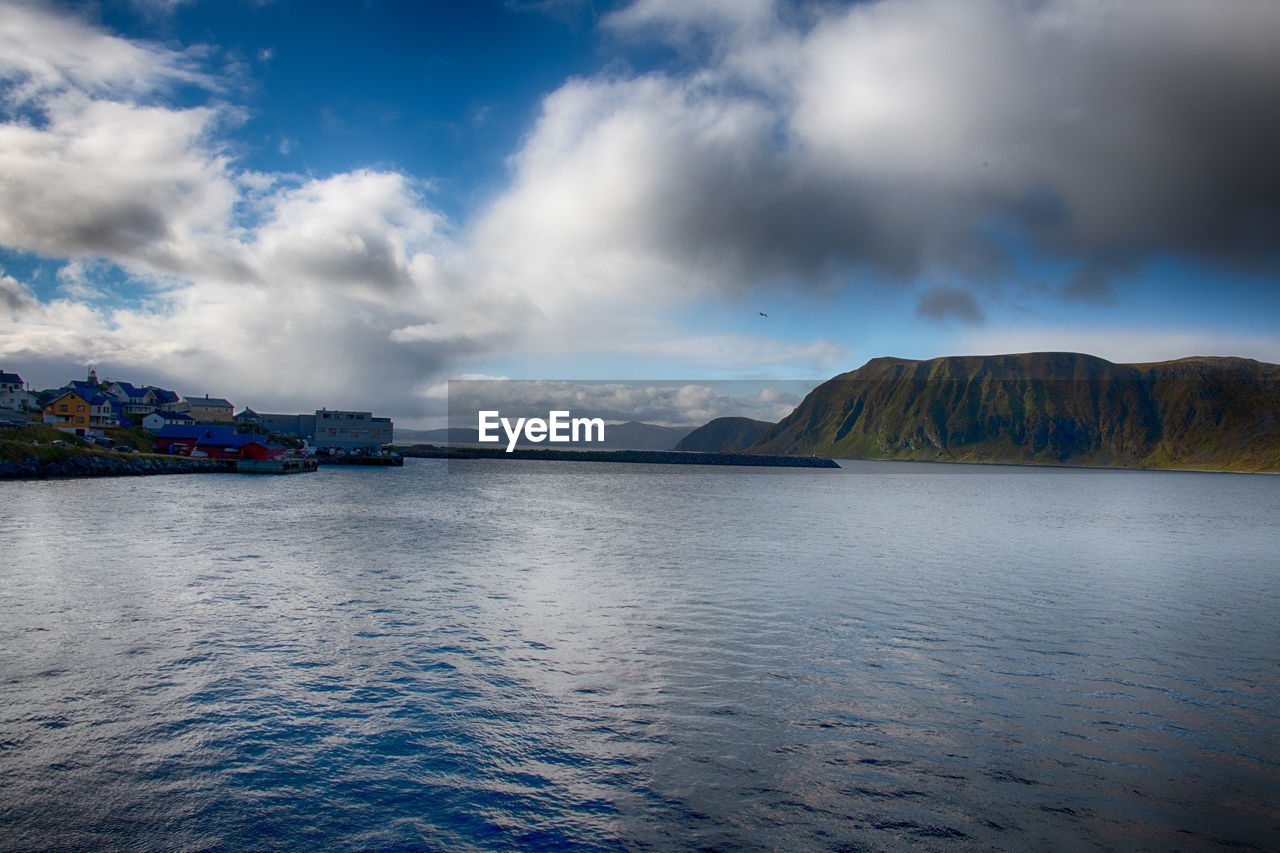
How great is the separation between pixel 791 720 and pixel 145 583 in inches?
1147

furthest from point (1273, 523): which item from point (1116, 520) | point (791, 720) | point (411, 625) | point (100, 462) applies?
point (100, 462)

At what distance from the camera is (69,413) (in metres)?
132

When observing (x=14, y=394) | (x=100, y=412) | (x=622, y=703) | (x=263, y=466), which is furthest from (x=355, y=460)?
(x=622, y=703)

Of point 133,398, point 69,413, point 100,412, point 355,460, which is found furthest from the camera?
point 355,460

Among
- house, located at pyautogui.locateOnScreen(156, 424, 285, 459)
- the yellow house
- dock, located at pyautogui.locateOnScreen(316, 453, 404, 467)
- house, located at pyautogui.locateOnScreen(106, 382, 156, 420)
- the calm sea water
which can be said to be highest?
house, located at pyautogui.locateOnScreen(106, 382, 156, 420)

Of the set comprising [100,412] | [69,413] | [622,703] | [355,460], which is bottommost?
[622,703]

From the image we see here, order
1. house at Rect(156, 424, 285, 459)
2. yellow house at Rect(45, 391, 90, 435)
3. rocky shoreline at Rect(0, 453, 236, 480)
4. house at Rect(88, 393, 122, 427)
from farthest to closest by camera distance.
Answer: house at Rect(88, 393, 122, 427) → yellow house at Rect(45, 391, 90, 435) → house at Rect(156, 424, 285, 459) → rocky shoreline at Rect(0, 453, 236, 480)

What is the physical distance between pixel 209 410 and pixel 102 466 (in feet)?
320

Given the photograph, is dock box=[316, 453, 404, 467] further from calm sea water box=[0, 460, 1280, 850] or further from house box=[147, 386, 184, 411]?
calm sea water box=[0, 460, 1280, 850]

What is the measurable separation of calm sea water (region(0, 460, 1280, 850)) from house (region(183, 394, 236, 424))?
17063 centimetres

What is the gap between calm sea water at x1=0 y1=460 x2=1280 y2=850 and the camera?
11.5 m

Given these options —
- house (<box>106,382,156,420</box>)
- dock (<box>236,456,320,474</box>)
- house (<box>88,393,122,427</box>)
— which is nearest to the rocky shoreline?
dock (<box>236,456,320,474</box>)

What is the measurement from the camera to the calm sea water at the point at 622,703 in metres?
11.5

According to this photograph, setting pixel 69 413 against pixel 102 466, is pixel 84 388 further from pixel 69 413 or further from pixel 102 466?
pixel 102 466
